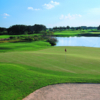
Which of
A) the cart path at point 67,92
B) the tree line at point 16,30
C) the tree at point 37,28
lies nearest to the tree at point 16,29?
the tree line at point 16,30

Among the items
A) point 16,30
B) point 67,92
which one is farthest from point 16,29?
point 67,92

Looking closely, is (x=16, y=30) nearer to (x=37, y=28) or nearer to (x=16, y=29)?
(x=16, y=29)

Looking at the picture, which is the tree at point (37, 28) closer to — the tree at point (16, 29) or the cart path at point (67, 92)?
the tree at point (16, 29)

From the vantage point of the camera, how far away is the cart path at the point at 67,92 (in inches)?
266

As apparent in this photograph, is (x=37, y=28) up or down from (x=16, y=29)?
up

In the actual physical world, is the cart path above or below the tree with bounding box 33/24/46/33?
below

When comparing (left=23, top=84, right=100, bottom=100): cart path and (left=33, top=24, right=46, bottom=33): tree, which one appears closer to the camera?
(left=23, top=84, right=100, bottom=100): cart path

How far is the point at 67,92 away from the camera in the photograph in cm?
731

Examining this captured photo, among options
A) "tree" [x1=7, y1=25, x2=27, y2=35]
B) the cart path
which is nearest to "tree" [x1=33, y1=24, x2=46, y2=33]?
"tree" [x1=7, y1=25, x2=27, y2=35]

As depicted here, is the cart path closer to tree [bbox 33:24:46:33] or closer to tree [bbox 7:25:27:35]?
tree [bbox 7:25:27:35]

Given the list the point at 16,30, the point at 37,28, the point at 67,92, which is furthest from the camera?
the point at 37,28

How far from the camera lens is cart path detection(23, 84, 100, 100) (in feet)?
22.1

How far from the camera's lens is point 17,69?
11.1m

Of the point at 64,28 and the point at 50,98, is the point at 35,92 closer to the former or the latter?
the point at 50,98
